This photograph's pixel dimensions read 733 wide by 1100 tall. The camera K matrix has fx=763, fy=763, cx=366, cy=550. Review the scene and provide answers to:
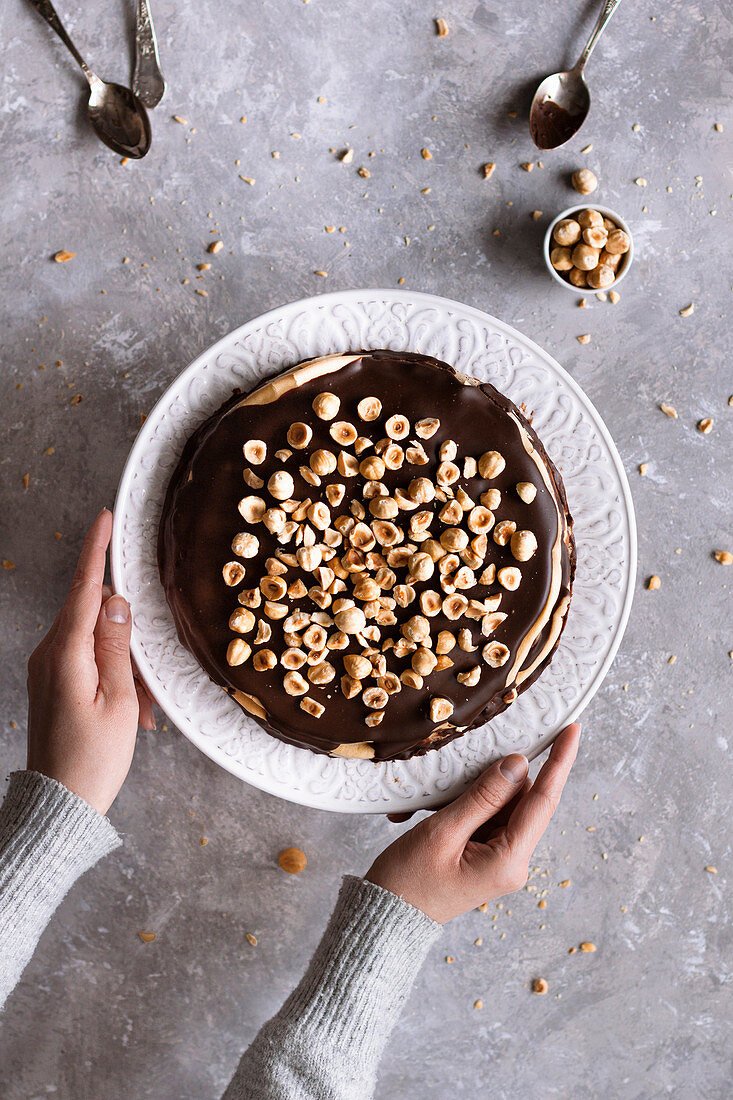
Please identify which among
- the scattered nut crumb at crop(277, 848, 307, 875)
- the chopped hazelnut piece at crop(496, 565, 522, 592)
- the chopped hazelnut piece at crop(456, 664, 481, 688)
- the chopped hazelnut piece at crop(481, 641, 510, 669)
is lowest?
the scattered nut crumb at crop(277, 848, 307, 875)

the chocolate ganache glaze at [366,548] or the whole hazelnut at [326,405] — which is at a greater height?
the whole hazelnut at [326,405]

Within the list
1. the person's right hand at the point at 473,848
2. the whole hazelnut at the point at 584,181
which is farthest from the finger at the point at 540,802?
the whole hazelnut at the point at 584,181

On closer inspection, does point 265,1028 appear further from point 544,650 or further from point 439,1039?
point 544,650

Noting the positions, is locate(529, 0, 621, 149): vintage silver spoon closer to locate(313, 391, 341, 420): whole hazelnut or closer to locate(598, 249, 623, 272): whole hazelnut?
locate(598, 249, 623, 272): whole hazelnut

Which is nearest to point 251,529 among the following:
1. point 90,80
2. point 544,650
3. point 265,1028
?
point 544,650

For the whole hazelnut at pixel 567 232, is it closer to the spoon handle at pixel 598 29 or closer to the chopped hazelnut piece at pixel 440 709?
the spoon handle at pixel 598 29

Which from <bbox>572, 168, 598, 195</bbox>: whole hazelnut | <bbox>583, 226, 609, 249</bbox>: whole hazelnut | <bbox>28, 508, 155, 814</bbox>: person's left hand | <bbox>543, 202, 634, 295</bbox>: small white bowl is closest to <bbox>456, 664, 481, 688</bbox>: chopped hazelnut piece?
<bbox>28, 508, 155, 814</bbox>: person's left hand
